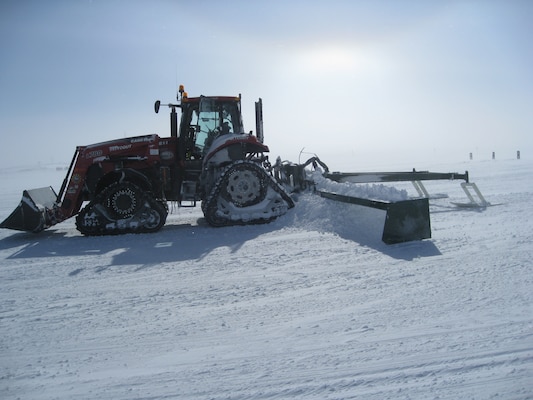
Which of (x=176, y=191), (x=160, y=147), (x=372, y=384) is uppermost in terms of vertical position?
(x=160, y=147)

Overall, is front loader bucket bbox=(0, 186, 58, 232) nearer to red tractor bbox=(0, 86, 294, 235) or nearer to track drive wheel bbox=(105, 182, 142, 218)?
red tractor bbox=(0, 86, 294, 235)

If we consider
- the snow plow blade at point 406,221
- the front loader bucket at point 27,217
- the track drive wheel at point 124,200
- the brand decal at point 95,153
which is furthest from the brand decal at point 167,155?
the snow plow blade at point 406,221

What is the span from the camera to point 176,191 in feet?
26.4

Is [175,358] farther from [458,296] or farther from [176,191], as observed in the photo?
[176,191]

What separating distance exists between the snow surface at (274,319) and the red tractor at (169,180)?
1.14 m

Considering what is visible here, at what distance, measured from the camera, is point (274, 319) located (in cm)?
328

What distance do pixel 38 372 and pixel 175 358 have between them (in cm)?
86

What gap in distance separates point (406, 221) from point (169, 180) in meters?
4.42

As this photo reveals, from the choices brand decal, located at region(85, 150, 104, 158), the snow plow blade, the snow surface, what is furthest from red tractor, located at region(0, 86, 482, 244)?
the snow surface

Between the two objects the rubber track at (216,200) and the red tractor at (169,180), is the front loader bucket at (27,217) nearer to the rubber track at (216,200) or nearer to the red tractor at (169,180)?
the red tractor at (169,180)

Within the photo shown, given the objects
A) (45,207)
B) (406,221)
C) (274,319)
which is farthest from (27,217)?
(406,221)

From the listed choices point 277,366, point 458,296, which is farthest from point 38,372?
point 458,296

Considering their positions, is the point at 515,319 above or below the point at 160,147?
below

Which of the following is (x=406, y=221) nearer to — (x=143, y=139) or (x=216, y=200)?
(x=216, y=200)
